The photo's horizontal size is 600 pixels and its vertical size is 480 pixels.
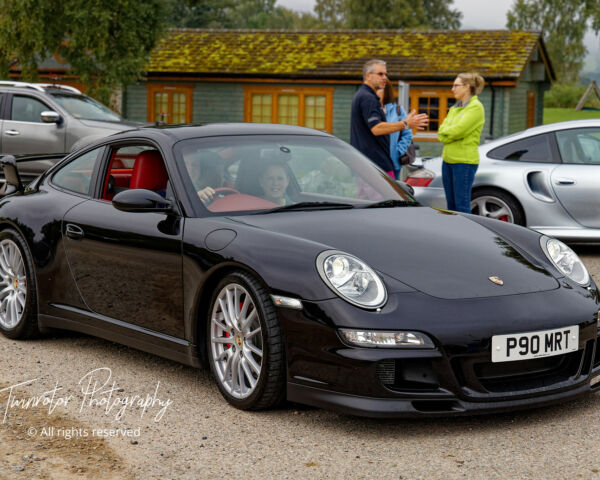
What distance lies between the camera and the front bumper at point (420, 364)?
445 cm

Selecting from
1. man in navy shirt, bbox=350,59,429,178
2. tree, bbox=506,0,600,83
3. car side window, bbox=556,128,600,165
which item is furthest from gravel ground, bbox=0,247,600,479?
tree, bbox=506,0,600,83

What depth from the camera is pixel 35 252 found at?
21.1 feet

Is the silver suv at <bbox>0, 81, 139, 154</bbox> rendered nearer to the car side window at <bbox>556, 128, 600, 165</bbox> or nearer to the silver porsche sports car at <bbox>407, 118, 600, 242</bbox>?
the silver porsche sports car at <bbox>407, 118, 600, 242</bbox>

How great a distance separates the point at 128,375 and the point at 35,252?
120cm

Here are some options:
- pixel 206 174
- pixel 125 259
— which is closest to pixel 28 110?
pixel 125 259

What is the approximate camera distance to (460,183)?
33.6ft

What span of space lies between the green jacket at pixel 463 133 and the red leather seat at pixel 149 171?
4.64 meters

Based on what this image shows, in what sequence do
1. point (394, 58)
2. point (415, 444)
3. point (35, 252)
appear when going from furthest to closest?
point (394, 58) → point (35, 252) → point (415, 444)

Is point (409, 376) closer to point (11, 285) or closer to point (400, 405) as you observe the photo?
point (400, 405)

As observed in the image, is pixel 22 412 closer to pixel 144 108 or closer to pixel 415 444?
pixel 415 444

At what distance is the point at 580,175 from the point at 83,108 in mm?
8981

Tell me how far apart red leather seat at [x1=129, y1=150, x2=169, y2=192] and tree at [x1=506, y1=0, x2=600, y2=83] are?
8567cm

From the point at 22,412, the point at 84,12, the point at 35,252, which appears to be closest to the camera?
the point at 22,412

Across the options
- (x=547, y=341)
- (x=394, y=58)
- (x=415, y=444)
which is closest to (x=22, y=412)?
(x=415, y=444)
